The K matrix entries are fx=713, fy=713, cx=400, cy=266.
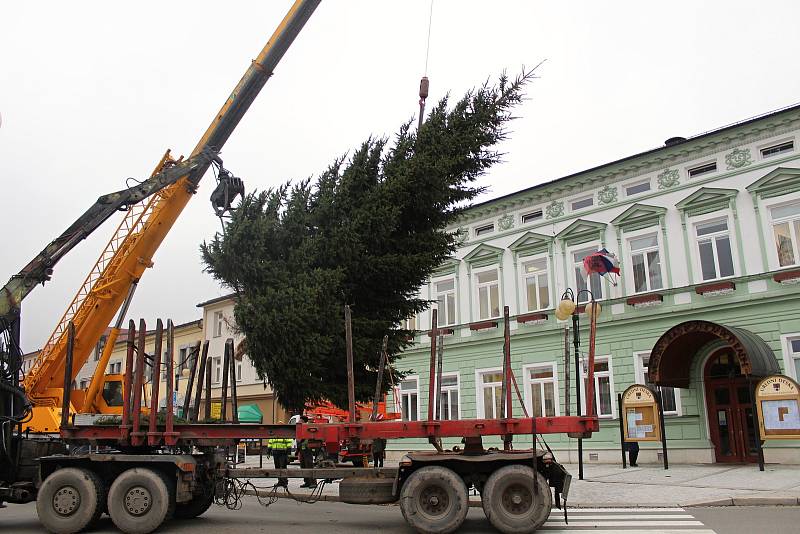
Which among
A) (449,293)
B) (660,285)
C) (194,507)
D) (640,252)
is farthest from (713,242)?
(194,507)

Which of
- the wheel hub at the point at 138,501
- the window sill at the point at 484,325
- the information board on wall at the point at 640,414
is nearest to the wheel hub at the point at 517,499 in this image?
the wheel hub at the point at 138,501

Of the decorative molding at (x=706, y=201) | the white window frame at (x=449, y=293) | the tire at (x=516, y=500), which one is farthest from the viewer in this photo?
the white window frame at (x=449, y=293)

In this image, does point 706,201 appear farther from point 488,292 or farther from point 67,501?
point 67,501

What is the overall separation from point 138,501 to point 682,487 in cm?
1066

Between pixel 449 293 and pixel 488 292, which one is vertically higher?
pixel 449 293

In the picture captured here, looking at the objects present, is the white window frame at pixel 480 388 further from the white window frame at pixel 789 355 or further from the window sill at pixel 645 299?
the white window frame at pixel 789 355

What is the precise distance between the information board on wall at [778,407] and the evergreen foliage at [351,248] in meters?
8.51

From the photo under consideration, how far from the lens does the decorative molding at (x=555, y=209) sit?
24.9 meters

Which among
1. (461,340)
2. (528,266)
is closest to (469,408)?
(461,340)

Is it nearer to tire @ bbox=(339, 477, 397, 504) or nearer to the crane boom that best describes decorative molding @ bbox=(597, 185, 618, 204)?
the crane boom

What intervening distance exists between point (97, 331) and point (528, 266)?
14877 millimetres

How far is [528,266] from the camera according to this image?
2577 centimetres

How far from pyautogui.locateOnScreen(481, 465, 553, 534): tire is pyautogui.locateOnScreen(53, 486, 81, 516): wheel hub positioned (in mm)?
5761

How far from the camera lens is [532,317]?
984 inches
